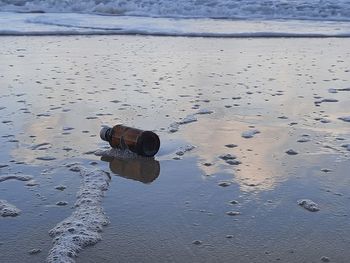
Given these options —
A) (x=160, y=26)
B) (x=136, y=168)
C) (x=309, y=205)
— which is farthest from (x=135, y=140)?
(x=160, y=26)

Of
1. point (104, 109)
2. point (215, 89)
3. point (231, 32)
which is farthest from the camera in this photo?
point (231, 32)

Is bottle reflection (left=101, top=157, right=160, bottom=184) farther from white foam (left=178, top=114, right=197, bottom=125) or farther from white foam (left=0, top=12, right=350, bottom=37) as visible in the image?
white foam (left=0, top=12, right=350, bottom=37)

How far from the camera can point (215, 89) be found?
633 cm

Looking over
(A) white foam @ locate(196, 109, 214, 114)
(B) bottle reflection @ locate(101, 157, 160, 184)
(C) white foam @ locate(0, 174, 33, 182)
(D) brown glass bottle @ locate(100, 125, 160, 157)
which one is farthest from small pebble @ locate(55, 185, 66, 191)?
(A) white foam @ locate(196, 109, 214, 114)

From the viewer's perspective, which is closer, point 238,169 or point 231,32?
point 238,169

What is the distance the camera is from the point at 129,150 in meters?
3.97

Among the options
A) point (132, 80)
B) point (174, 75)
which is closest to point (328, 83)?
point (174, 75)

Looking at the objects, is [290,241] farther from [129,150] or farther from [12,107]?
[12,107]

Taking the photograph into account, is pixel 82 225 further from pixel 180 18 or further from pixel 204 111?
pixel 180 18

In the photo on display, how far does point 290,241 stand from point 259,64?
18.5ft

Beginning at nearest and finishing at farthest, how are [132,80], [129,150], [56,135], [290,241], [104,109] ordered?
1. [290,241]
2. [129,150]
3. [56,135]
4. [104,109]
5. [132,80]

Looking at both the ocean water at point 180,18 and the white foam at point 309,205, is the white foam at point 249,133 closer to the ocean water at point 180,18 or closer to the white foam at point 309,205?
the white foam at point 309,205

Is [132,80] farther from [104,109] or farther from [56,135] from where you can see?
[56,135]

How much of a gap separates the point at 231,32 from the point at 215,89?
254 inches
